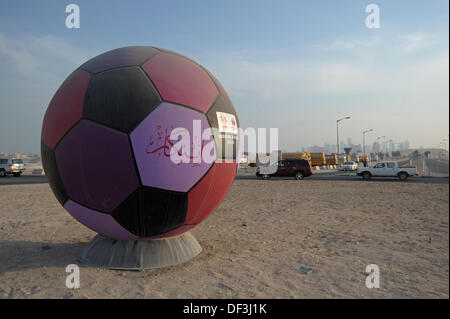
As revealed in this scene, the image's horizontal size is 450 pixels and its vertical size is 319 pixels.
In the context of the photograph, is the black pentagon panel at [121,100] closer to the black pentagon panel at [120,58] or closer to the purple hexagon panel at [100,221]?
the black pentagon panel at [120,58]

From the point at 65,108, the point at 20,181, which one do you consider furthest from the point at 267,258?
the point at 20,181

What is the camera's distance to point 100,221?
4.09 m

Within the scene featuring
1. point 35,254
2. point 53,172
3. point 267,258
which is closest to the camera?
point 53,172

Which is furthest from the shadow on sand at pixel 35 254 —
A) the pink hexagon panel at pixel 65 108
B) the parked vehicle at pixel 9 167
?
the parked vehicle at pixel 9 167

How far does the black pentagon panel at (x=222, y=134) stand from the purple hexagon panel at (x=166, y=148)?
0.55ft

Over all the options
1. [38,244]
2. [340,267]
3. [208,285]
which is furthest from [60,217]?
[340,267]

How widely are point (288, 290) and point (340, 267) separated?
117cm

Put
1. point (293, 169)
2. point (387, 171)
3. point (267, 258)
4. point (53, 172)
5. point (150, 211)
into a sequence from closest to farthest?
point (150, 211), point (53, 172), point (267, 258), point (387, 171), point (293, 169)

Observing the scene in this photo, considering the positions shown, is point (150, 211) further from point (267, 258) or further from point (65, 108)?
point (267, 258)

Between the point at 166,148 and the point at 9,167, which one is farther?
the point at 9,167

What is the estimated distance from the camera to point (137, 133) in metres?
3.63

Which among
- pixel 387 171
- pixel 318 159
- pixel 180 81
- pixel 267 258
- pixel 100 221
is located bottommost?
pixel 267 258

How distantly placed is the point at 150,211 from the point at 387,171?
2321 centimetres
